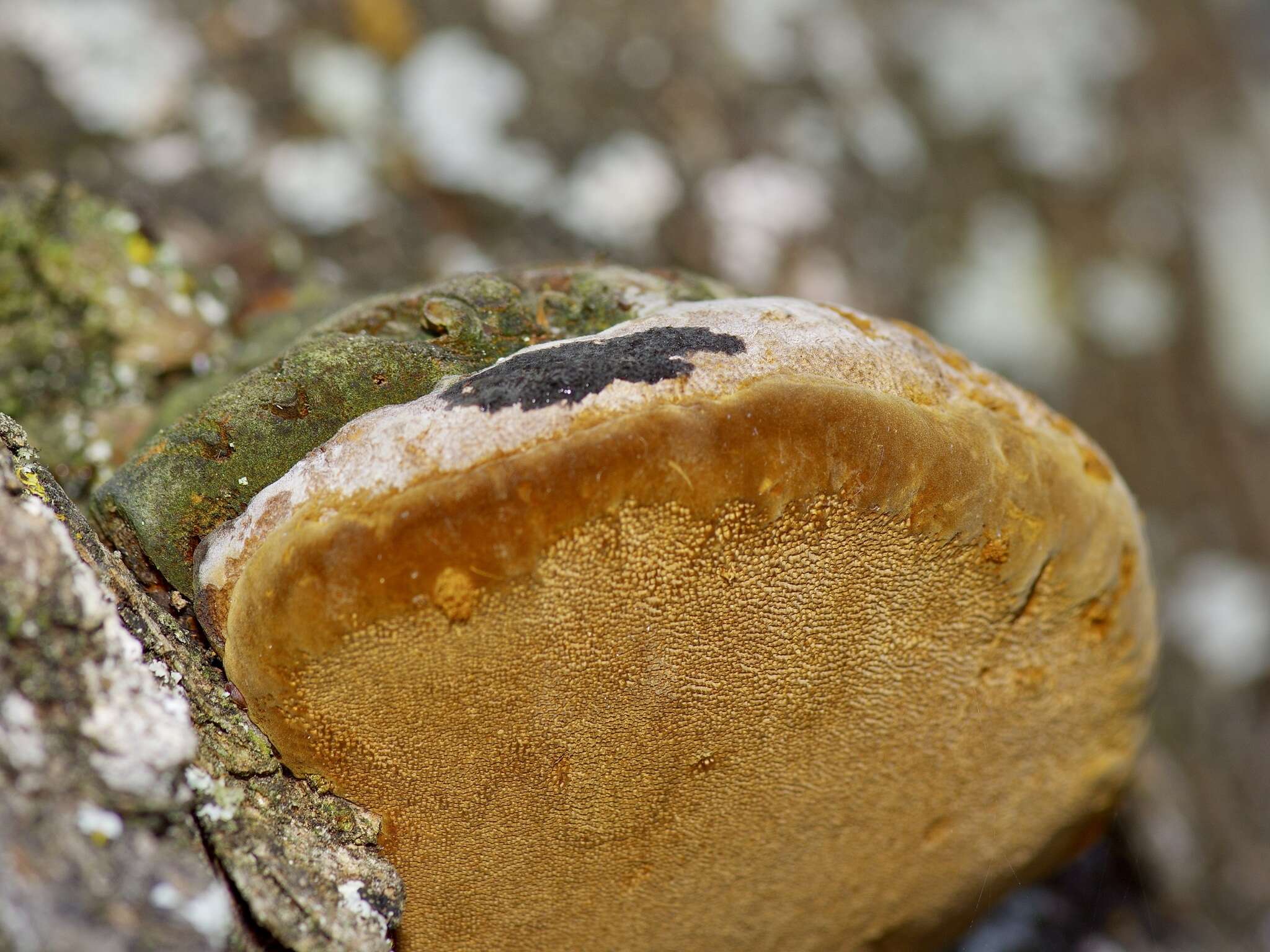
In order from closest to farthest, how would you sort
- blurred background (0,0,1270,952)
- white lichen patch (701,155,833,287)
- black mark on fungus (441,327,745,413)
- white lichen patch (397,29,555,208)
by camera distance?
black mark on fungus (441,327,745,413) < blurred background (0,0,1270,952) < white lichen patch (397,29,555,208) < white lichen patch (701,155,833,287)

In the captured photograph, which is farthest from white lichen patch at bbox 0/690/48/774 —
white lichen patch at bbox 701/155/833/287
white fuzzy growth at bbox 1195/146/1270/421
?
white fuzzy growth at bbox 1195/146/1270/421

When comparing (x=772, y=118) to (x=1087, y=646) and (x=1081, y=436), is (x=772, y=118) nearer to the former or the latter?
(x=1081, y=436)

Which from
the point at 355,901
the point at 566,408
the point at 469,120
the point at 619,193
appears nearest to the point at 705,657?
the point at 566,408

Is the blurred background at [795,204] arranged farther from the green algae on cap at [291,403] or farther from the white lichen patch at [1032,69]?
the green algae on cap at [291,403]

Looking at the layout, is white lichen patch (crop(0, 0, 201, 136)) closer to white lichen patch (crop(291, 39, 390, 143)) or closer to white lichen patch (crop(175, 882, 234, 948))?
white lichen patch (crop(291, 39, 390, 143))

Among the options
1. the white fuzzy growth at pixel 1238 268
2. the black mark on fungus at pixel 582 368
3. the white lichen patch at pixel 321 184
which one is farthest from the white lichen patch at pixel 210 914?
the white fuzzy growth at pixel 1238 268

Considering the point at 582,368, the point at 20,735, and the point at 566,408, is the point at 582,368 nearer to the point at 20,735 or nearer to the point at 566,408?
the point at 566,408

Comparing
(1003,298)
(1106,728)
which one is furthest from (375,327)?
(1003,298)
